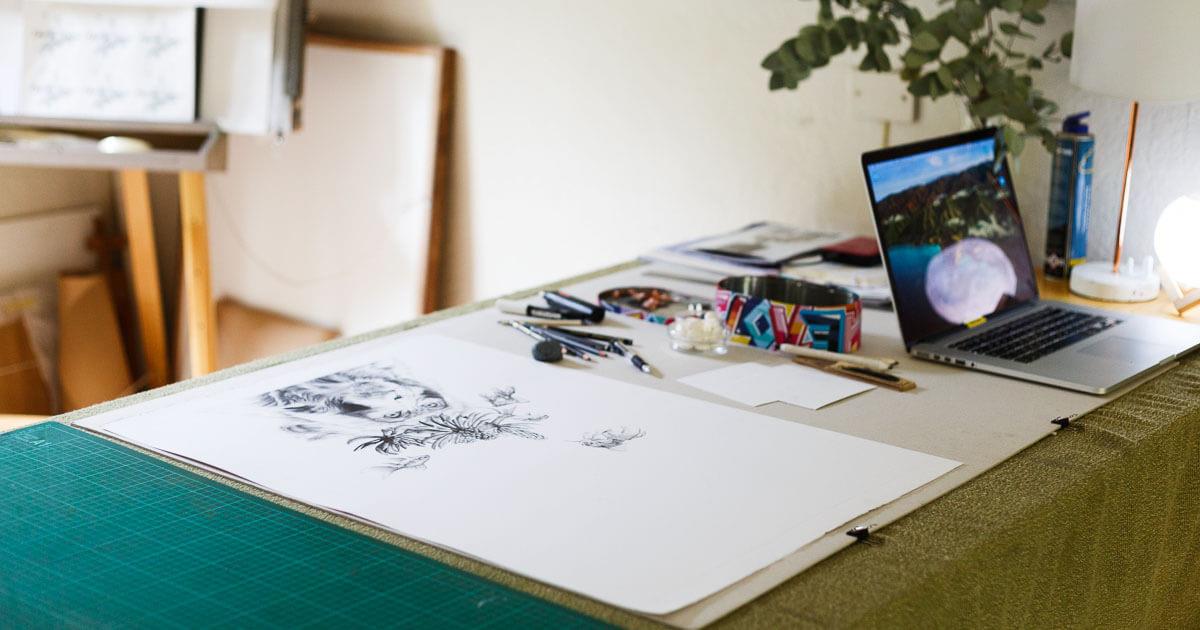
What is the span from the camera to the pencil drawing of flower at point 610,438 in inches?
40.5

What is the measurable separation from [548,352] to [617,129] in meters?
1.01

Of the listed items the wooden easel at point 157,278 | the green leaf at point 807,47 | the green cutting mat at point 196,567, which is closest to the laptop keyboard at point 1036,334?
the green leaf at point 807,47

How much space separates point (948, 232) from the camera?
1.44 meters

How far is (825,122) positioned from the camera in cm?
194

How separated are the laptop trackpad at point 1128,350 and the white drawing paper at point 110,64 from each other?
1669mm

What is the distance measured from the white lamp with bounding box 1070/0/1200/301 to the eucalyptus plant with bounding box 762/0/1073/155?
0.07 meters

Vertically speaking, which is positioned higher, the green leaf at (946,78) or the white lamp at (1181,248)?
the green leaf at (946,78)

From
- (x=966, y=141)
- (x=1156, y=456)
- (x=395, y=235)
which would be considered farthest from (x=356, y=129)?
(x=1156, y=456)

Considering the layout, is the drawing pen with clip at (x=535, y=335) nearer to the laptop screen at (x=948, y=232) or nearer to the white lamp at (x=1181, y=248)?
the laptop screen at (x=948, y=232)

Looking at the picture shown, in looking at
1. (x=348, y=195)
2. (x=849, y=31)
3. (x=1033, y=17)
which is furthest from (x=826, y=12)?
(x=348, y=195)

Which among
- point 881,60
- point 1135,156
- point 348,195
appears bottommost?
point 348,195

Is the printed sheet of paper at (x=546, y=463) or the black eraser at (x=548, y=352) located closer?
the printed sheet of paper at (x=546, y=463)

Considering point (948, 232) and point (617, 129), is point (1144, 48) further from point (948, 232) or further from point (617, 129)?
point (617, 129)

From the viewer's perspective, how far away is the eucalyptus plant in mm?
1492
